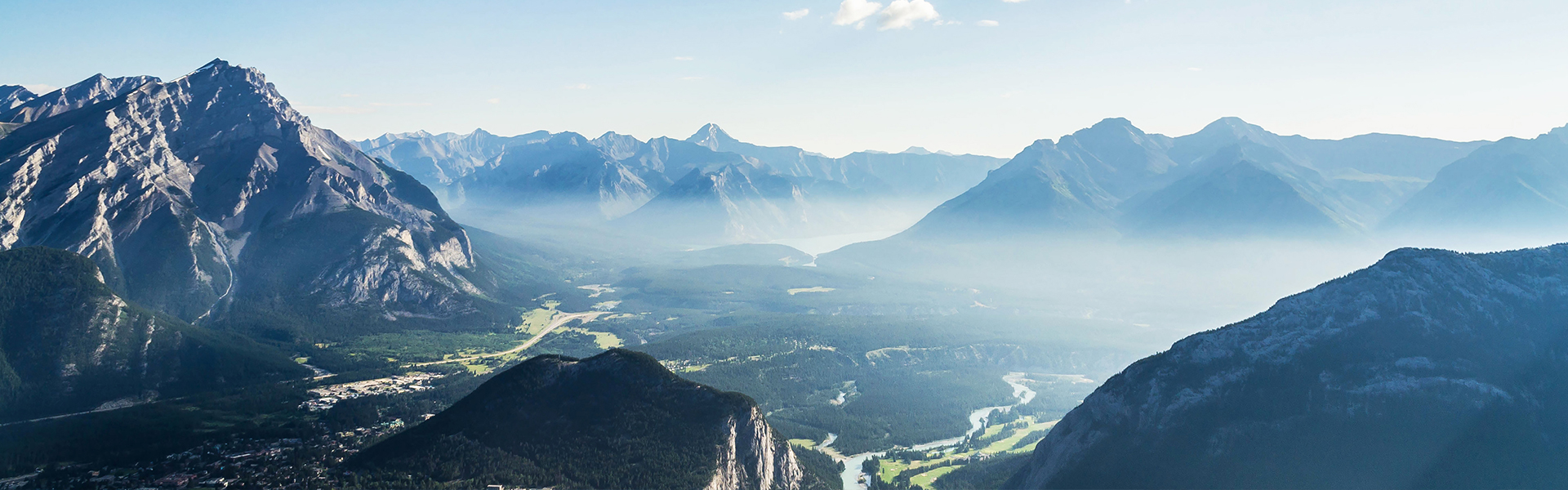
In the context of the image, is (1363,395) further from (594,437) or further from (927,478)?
(594,437)

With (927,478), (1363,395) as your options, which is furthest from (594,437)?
(1363,395)

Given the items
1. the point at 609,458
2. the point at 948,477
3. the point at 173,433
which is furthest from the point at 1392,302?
the point at 173,433

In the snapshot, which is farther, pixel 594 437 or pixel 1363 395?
pixel 594 437

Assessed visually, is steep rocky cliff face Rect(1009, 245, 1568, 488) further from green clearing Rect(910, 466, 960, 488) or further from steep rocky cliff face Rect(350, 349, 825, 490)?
steep rocky cliff face Rect(350, 349, 825, 490)

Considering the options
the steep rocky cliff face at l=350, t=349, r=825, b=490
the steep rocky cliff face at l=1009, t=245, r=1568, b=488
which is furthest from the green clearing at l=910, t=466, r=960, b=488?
the steep rocky cliff face at l=350, t=349, r=825, b=490

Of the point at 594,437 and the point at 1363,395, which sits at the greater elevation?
the point at 1363,395

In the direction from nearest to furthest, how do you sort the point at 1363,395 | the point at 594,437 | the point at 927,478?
the point at 1363,395 → the point at 594,437 → the point at 927,478
